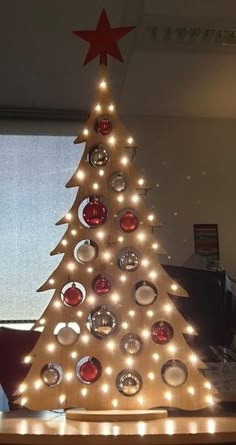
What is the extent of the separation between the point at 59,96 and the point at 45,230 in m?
0.84

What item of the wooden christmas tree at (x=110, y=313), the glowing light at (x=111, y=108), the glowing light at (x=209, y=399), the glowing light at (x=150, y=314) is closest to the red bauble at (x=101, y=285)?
the wooden christmas tree at (x=110, y=313)

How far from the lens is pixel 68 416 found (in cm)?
99

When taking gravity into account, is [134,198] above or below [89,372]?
above

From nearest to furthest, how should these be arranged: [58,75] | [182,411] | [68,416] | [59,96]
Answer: [68,416] → [182,411] → [58,75] → [59,96]

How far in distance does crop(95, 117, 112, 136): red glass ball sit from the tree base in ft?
2.08

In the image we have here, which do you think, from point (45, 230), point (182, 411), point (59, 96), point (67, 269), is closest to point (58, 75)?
point (59, 96)

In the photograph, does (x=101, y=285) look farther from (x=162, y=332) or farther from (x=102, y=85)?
(x=102, y=85)

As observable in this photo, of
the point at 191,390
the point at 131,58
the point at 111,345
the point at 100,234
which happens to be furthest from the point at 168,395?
the point at 131,58

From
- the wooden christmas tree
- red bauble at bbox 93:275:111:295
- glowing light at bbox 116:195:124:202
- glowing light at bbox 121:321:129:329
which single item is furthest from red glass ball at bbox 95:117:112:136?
glowing light at bbox 121:321:129:329

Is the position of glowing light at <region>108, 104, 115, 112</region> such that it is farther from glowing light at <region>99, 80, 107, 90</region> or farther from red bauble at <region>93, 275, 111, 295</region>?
red bauble at <region>93, 275, 111, 295</region>

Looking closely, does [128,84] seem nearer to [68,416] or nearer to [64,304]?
[64,304]

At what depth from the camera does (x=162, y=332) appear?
3.57 feet

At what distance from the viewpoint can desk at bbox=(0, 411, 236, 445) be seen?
2.65 feet

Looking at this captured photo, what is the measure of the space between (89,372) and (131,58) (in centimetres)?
196
